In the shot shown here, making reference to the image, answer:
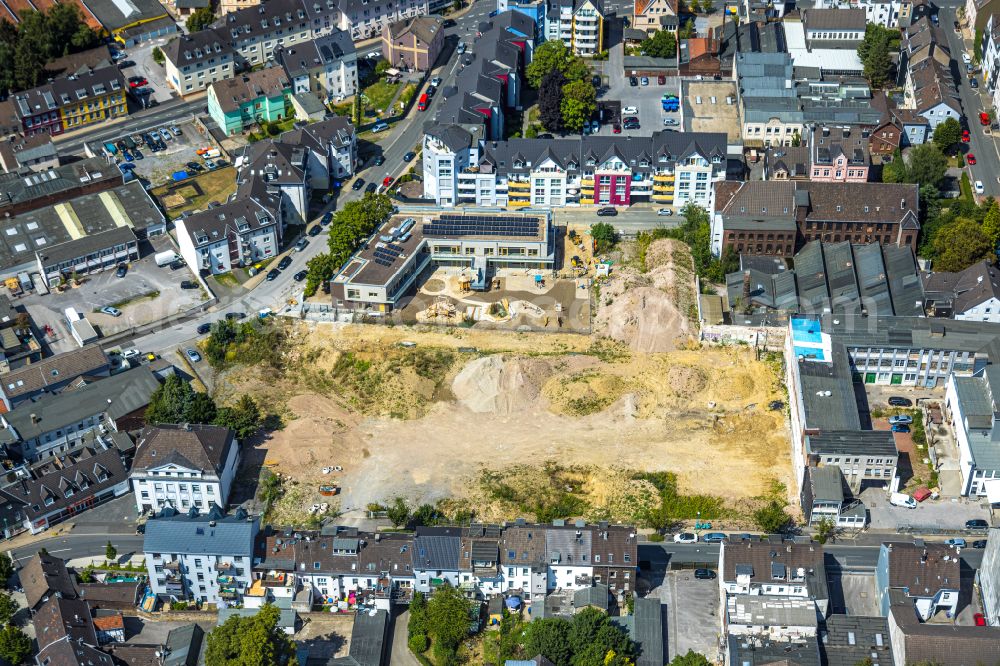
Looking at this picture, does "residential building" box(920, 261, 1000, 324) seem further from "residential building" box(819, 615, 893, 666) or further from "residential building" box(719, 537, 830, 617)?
"residential building" box(819, 615, 893, 666)

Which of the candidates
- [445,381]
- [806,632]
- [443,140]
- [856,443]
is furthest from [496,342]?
[806,632]

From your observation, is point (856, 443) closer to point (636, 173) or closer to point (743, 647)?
point (743, 647)

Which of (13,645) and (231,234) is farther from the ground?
(231,234)

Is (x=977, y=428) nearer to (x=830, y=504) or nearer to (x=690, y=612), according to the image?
(x=830, y=504)

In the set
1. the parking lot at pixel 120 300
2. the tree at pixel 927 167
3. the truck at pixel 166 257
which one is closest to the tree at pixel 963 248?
the tree at pixel 927 167

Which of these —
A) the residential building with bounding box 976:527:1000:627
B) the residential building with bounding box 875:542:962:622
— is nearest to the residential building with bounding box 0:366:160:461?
the residential building with bounding box 875:542:962:622

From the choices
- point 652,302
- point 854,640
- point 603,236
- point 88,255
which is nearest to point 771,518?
point 854,640
